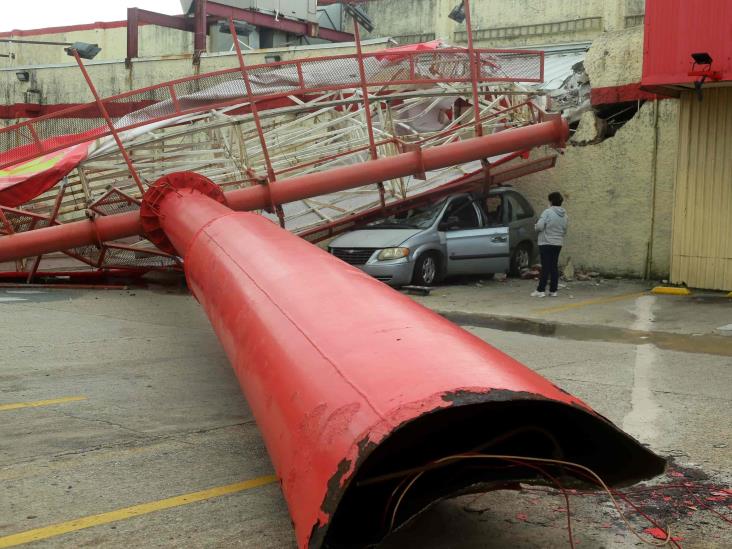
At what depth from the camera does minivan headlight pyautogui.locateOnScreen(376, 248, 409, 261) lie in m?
15.5

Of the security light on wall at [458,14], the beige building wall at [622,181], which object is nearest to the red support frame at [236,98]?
the beige building wall at [622,181]

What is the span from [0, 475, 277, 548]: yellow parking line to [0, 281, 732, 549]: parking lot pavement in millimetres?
11

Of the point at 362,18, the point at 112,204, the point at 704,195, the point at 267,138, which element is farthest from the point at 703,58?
the point at 362,18

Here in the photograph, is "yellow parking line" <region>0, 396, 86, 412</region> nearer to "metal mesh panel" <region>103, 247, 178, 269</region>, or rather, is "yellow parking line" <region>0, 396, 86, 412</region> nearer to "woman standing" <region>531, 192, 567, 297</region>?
"metal mesh panel" <region>103, 247, 178, 269</region>

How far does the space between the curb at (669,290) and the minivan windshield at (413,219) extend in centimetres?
373

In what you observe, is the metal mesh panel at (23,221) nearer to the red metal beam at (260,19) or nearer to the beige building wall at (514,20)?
the red metal beam at (260,19)

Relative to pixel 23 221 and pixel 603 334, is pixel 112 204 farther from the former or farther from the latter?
pixel 603 334

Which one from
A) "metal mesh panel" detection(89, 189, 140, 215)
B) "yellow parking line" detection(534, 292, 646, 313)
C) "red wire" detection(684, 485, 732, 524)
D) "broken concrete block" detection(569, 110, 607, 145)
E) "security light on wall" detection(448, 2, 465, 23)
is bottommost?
"yellow parking line" detection(534, 292, 646, 313)

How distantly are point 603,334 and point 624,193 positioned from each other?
6252mm

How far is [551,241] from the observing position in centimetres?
1508

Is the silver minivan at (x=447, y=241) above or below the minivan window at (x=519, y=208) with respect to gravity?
below

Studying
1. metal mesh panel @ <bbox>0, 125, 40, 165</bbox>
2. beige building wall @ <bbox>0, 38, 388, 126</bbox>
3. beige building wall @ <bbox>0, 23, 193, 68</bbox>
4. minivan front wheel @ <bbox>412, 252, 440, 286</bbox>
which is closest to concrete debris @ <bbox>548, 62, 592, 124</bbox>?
minivan front wheel @ <bbox>412, 252, 440, 286</bbox>

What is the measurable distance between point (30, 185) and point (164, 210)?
4.31 meters

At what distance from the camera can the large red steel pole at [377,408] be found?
3.48 metres
